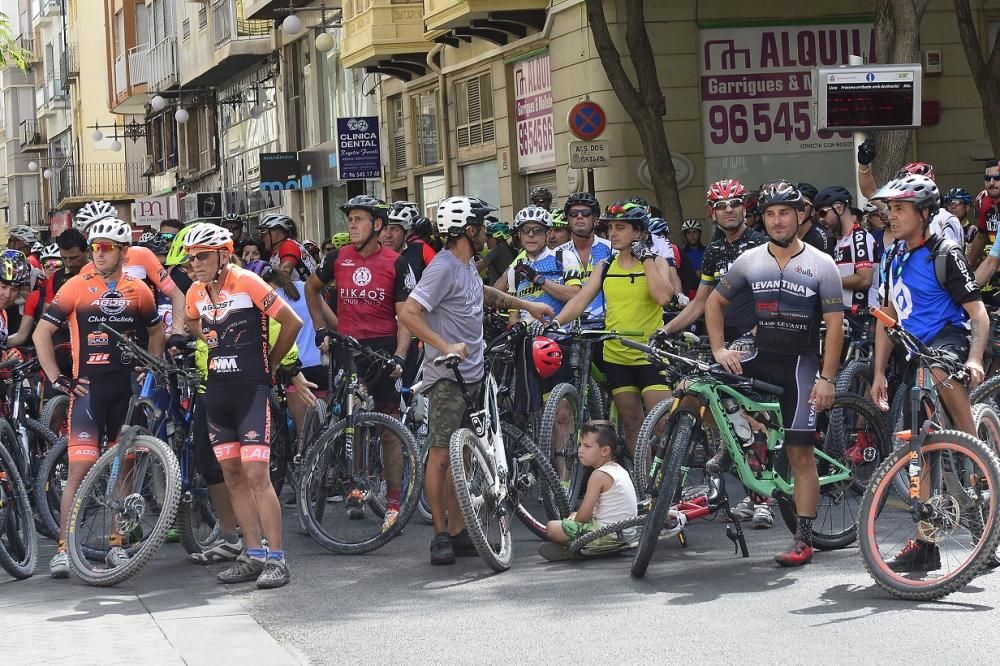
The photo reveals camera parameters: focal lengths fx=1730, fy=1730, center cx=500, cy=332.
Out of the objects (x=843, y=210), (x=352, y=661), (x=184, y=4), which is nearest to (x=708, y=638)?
(x=352, y=661)

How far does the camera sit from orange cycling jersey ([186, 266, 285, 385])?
9102mm

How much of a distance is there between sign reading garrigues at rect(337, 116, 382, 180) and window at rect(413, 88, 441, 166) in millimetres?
1039

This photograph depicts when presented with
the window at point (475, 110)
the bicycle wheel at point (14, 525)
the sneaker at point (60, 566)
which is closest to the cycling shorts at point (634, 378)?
the sneaker at point (60, 566)

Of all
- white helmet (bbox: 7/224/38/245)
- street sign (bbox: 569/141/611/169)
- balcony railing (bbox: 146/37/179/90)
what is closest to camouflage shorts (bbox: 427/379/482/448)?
white helmet (bbox: 7/224/38/245)

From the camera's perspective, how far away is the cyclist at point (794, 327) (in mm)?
8539

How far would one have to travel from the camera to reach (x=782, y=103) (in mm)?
24172

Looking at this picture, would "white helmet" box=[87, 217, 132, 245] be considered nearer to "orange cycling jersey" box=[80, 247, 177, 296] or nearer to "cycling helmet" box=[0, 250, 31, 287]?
"orange cycling jersey" box=[80, 247, 177, 296]

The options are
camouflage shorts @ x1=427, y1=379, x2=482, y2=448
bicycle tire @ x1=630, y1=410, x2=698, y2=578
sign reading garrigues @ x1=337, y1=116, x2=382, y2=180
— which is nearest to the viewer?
bicycle tire @ x1=630, y1=410, x2=698, y2=578

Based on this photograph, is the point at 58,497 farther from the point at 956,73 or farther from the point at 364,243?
the point at 956,73

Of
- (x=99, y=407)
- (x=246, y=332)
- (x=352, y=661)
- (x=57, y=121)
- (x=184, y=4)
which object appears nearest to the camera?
(x=352, y=661)

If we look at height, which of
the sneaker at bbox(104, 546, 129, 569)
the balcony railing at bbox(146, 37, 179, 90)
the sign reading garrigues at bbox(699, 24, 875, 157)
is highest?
the balcony railing at bbox(146, 37, 179, 90)

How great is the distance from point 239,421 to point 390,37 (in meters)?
22.4

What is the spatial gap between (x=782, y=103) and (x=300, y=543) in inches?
602

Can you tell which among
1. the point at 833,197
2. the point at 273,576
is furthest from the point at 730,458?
the point at 833,197
